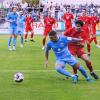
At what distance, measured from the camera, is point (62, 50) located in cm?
1344

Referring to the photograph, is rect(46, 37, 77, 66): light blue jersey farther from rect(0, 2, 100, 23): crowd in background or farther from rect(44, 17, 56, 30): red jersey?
rect(0, 2, 100, 23): crowd in background

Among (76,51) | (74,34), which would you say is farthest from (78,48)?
(74,34)

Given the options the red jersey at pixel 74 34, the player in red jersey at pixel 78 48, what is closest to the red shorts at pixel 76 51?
the player in red jersey at pixel 78 48

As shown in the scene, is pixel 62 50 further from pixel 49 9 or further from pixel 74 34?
pixel 49 9

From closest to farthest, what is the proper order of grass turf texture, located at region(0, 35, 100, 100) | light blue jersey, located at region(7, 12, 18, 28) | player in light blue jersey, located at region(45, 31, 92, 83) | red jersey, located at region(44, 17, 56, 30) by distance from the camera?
grass turf texture, located at region(0, 35, 100, 100) → player in light blue jersey, located at region(45, 31, 92, 83) → light blue jersey, located at region(7, 12, 18, 28) → red jersey, located at region(44, 17, 56, 30)

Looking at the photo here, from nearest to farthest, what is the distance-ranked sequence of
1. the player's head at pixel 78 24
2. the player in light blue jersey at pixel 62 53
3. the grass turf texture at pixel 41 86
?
the grass turf texture at pixel 41 86 → the player in light blue jersey at pixel 62 53 → the player's head at pixel 78 24

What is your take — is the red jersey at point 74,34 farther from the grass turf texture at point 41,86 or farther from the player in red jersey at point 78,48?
the grass turf texture at point 41,86

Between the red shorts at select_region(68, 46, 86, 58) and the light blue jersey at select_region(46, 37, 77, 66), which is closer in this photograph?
the light blue jersey at select_region(46, 37, 77, 66)

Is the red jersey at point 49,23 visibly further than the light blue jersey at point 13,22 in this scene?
Yes

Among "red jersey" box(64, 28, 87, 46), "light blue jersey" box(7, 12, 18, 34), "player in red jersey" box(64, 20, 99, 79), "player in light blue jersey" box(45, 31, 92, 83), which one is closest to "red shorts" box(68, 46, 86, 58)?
"player in red jersey" box(64, 20, 99, 79)

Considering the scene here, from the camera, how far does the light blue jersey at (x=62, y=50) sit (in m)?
13.3

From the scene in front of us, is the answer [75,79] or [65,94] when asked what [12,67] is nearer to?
[75,79]

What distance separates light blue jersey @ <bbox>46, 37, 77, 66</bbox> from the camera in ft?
43.7

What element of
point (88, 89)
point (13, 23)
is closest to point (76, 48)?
point (88, 89)
